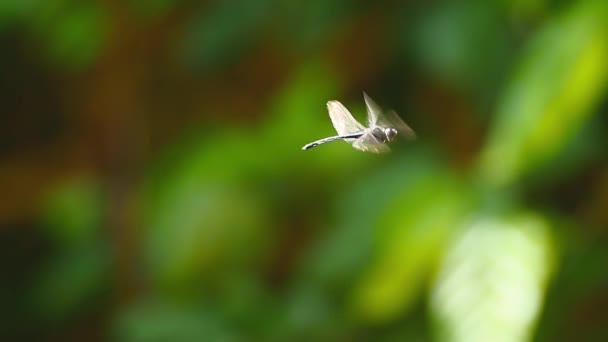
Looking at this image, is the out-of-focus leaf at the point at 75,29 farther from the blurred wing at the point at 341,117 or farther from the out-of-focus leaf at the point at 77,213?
the blurred wing at the point at 341,117

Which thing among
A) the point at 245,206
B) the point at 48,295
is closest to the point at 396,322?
the point at 245,206

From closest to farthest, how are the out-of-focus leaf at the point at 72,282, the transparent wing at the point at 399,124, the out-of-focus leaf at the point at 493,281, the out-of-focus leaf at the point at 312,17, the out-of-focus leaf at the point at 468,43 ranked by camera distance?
1. the transparent wing at the point at 399,124
2. the out-of-focus leaf at the point at 493,281
3. the out-of-focus leaf at the point at 468,43
4. the out-of-focus leaf at the point at 312,17
5. the out-of-focus leaf at the point at 72,282

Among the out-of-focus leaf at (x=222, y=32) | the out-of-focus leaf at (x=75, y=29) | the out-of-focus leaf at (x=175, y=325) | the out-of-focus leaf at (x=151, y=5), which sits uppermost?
the out-of-focus leaf at (x=75, y=29)

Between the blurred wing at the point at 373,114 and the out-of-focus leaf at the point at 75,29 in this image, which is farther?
the out-of-focus leaf at the point at 75,29

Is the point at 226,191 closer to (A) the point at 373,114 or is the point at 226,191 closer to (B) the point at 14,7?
(B) the point at 14,7

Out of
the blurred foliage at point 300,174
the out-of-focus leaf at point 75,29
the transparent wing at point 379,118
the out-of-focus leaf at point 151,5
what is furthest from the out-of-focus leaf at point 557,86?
the out-of-focus leaf at point 75,29

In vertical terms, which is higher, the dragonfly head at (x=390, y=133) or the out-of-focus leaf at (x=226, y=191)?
the out-of-focus leaf at (x=226, y=191)

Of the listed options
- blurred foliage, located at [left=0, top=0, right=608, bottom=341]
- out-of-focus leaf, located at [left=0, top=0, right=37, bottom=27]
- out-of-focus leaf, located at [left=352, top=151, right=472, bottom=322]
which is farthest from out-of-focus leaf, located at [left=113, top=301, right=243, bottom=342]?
out-of-focus leaf, located at [left=0, top=0, right=37, bottom=27]

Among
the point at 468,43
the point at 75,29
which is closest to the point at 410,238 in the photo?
the point at 468,43
